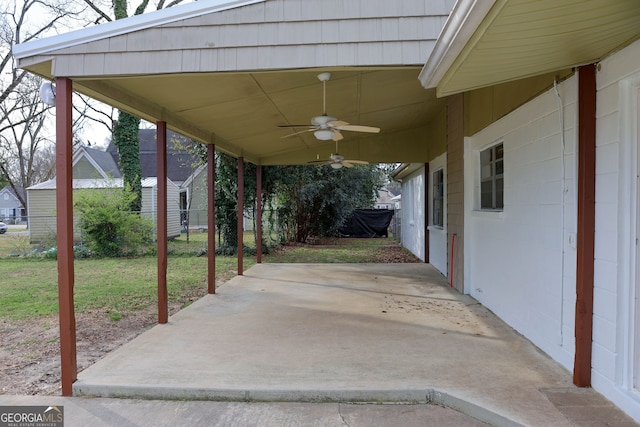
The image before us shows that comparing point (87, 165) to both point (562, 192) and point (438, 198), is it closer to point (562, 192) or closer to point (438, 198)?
point (438, 198)

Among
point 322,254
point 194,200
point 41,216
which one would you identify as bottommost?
point 322,254

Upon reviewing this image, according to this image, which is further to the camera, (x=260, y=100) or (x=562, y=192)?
(x=260, y=100)

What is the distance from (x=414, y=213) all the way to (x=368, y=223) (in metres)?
7.44

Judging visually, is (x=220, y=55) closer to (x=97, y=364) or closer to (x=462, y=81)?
(x=462, y=81)

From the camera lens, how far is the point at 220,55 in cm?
350

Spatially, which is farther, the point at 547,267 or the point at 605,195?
the point at 547,267

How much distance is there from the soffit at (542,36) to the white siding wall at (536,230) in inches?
23.8

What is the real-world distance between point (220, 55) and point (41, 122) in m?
28.7

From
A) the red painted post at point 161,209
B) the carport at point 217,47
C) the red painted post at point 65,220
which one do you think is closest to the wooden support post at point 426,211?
the red painted post at point 161,209

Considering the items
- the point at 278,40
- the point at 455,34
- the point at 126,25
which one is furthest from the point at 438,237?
the point at 126,25

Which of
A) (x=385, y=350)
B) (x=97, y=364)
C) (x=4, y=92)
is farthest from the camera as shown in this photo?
(x=4, y=92)

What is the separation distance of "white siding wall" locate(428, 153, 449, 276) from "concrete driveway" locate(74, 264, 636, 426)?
7.05 ft

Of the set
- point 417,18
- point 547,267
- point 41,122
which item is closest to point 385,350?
point 547,267

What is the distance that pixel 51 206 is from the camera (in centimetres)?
1709
